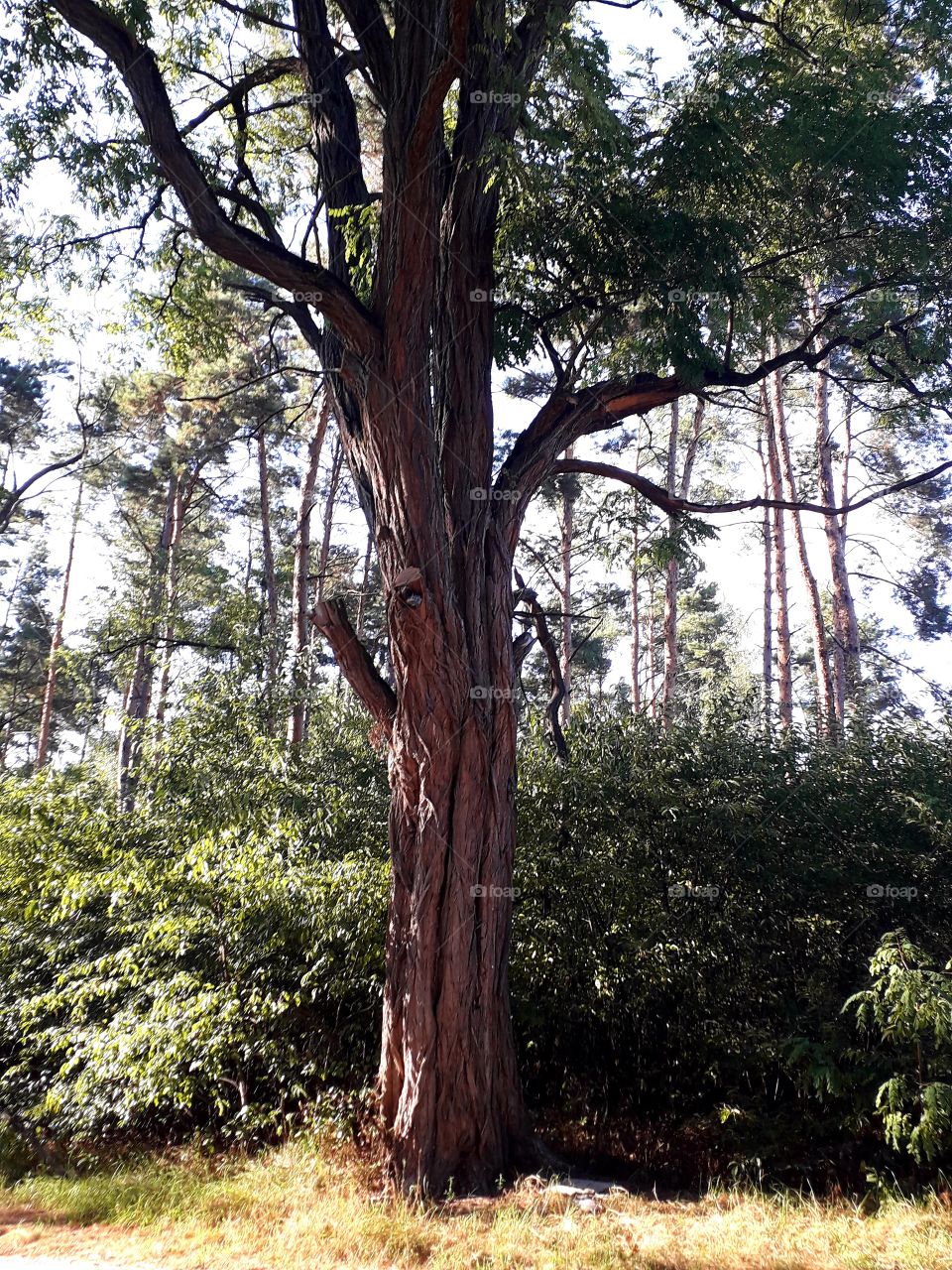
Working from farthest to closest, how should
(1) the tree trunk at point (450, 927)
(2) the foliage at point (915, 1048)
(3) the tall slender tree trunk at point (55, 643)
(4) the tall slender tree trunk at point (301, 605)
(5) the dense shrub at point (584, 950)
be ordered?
(3) the tall slender tree trunk at point (55, 643) → (4) the tall slender tree trunk at point (301, 605) → (5) the dense shrub at point (584, 950) → (1) the tree trunk at point (450, 927) → (2) the foliage at point (915, 1048)

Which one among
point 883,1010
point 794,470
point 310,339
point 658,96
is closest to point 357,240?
point 310,339

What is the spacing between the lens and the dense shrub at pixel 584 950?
6250 mm

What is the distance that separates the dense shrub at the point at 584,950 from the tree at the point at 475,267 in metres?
1.43

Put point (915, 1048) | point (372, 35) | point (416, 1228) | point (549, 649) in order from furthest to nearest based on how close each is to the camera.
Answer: point (549, 649) → point (372, 35) → point (915, 1048) → point (416, 1228)

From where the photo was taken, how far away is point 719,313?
6906mm

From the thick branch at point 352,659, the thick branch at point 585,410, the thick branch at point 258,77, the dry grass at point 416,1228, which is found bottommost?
the dry grass at point 416,1228

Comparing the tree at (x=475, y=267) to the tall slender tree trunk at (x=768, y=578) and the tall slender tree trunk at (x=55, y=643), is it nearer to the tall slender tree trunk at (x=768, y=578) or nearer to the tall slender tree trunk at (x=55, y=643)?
the tall slender tree trunk at (x=768, y=578)

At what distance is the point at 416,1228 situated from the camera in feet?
15.1

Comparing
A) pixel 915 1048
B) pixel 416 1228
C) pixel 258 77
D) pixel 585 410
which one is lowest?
pixel 416 1228

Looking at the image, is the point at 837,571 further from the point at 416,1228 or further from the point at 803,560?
the point at 416,1228

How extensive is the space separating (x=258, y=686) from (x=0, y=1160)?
523cm

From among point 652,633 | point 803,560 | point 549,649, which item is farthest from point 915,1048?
point 652,633

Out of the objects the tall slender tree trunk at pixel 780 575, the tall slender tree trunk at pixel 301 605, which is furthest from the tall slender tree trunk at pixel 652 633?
the tall slender tree trunk at pixel 301 605

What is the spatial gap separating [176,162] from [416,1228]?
6253 mm
